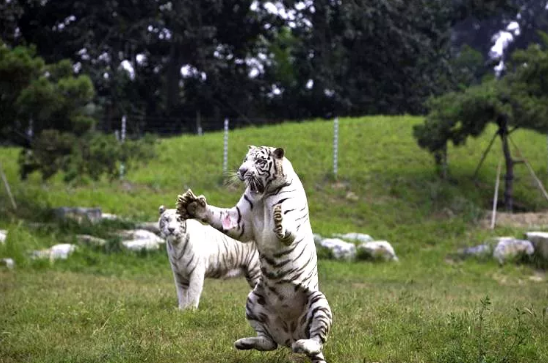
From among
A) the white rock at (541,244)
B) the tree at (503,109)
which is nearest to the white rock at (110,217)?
the white rock at (541,244)

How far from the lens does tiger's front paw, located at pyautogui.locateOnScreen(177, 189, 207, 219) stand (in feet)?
18.5

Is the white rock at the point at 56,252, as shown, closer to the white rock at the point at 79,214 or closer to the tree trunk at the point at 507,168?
the white rock at the point at 79,214

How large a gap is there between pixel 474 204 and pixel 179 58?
1891 cm

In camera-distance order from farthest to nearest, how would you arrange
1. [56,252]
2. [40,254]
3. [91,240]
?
[91,240]
[56,252]
[40,254]

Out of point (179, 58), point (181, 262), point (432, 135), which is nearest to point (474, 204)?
point (432, 135)

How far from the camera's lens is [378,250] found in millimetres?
16672

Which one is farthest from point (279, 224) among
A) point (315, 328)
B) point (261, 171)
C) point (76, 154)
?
point (76, 154)

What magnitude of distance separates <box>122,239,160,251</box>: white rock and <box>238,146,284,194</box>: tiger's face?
9873 millimetres

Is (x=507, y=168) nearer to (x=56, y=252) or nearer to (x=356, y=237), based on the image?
(x=356, y=237)

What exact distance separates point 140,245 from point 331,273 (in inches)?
147

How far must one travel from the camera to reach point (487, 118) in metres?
21.4

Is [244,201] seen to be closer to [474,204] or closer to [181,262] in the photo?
[181,262]

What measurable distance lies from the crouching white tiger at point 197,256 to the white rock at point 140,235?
18.7 feet

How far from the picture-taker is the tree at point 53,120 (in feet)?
54.4
